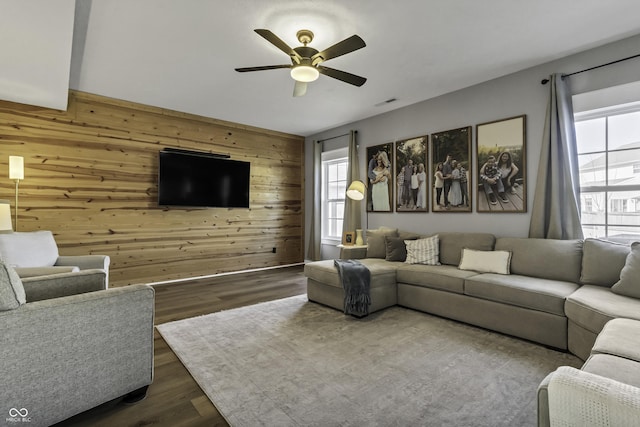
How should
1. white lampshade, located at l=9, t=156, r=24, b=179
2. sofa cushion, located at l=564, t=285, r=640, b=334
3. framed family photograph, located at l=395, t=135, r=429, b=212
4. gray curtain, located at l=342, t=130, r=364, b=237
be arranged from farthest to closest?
1. gray curtain, located at l=342, t=130, r=364, b=237
2. framed family photograph, located at l=395, t=135, r=429, b=212
3. white lampshade, located at l=9, t=156, r=24, b=179
4. sofa cushion, located at l=564, t=285, r=640, b=334

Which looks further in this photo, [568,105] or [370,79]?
[370,79]

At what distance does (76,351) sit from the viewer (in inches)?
63.0

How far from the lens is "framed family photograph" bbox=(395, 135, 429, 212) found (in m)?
4.60

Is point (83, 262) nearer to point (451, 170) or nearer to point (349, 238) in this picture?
point (349, 238)

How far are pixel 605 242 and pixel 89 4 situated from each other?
15.4 feet

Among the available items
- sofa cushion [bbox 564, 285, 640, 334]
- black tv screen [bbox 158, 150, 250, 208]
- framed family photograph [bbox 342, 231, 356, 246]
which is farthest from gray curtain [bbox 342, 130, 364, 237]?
sofa cushion [bbox 564, 285, 640, 334]

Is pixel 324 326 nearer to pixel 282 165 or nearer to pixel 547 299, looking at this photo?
pixel 547 299

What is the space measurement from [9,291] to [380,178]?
15.0 feet

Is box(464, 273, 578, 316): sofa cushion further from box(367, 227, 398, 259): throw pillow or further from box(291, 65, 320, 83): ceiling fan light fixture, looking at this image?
box(291, 65, 320, 83): ceiling fan light fixture

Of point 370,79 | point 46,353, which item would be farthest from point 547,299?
point 46,353

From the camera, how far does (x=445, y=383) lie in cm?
204

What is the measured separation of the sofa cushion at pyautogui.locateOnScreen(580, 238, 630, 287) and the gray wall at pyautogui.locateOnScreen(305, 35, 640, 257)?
2.68 ft

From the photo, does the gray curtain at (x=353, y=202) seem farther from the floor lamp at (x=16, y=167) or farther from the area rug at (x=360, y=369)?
the floor lamp at (x=16, y=167)

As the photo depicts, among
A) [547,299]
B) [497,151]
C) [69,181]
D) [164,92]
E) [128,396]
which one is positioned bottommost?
[128,396]
